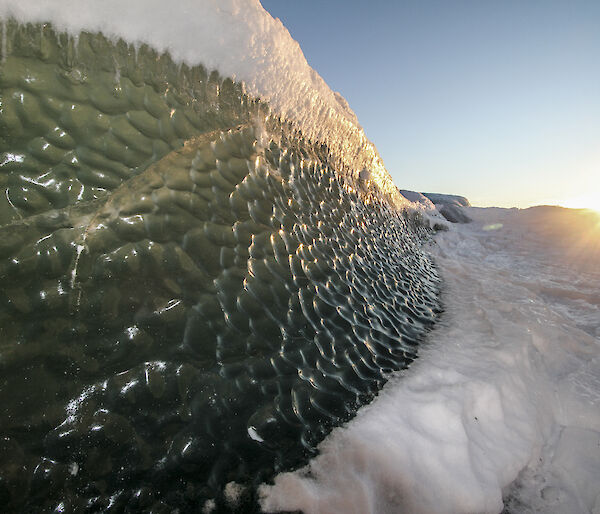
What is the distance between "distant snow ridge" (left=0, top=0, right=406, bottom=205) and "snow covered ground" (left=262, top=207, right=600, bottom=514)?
3.72ft

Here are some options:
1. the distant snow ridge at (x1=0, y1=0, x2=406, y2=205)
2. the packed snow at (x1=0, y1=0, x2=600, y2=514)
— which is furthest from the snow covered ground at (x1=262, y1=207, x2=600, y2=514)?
the distant snow ridge at (x1=0, y1=0, x2=406, y2=205)

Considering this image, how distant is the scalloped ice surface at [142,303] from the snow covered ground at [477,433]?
0.29 feet

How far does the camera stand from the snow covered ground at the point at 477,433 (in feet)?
2.83

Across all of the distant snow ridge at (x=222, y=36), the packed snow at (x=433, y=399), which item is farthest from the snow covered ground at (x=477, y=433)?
the distant snow ridge at (x=222, y=36)

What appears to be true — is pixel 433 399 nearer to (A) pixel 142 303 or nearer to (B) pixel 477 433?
(B) pixel 477 433

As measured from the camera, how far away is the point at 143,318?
87 cm

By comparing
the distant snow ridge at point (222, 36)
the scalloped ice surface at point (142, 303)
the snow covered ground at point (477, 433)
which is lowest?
the snow covered ground at point (477, 433)

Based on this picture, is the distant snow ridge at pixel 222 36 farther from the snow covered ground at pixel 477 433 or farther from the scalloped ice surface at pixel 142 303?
the snow covered ground at pixel 477 433

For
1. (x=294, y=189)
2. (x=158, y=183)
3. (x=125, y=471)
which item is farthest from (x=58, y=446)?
(x=294, y=189)

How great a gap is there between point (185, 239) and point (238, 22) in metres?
0.69

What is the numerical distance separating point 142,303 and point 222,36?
0.82 m

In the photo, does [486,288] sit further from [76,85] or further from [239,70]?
[76,85]

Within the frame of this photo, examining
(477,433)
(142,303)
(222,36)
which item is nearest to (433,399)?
(477,433)

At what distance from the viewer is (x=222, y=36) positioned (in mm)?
1100
